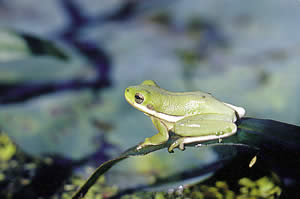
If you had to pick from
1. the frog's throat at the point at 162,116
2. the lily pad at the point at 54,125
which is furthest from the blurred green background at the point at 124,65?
the frog's throat at the point at 162,116

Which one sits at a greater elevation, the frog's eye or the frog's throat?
the frog's eye

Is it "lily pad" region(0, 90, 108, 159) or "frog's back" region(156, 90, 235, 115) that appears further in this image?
"lily pad" region(0, 90, 108, 159)

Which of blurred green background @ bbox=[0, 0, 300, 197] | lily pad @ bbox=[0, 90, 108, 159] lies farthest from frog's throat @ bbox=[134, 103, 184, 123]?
lily pad @ bbox=[0, 90, 108, 159]

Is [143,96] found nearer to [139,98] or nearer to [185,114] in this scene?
[139,98]

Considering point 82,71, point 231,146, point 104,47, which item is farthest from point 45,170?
point 231,146

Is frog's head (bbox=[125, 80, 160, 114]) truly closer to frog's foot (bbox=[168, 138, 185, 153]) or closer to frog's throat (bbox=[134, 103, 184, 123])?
frog's throat (bbox=[134, 103, 184, 123])

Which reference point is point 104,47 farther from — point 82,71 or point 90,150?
point 90,150
